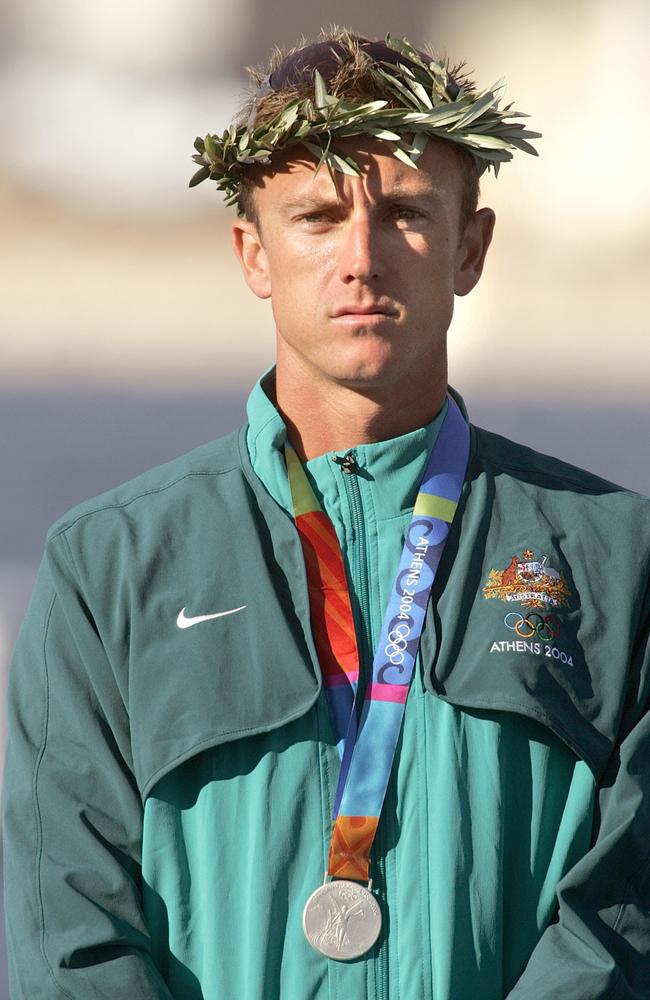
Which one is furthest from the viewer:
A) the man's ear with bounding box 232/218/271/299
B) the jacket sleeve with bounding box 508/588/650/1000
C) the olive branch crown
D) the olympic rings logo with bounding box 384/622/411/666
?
the man's ear with bounding box 232/218/271/299

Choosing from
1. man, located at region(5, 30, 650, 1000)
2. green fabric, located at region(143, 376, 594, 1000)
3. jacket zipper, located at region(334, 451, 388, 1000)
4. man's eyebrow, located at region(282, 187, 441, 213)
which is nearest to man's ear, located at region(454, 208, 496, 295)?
man, located at region(5, 30, 650, 1000)

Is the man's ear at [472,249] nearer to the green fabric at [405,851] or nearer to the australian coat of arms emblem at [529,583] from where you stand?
the australian coat of arms emblem at [529,583]

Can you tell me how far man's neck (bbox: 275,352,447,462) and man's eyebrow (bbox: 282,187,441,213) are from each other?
0.26 meters

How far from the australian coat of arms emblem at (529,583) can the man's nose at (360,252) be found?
50 centimetres

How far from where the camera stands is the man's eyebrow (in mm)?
2623

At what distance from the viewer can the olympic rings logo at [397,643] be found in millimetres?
2533

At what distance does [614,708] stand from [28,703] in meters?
0.89

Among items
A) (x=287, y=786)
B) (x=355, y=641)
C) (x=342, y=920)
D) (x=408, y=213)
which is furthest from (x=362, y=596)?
(x=408, y=213)

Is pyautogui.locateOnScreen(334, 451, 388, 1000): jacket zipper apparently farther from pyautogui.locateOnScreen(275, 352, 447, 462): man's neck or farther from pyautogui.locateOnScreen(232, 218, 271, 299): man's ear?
Result: pyautogui.locateOnScreen(232, 218, 271, 299): man's ear

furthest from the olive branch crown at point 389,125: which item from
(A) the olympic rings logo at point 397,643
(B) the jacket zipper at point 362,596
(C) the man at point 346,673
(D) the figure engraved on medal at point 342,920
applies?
(D) the figure engraved on medal at point 342,920

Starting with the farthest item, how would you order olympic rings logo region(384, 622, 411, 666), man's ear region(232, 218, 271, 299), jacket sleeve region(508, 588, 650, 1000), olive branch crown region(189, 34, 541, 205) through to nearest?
1. man's ear region(232, 218, 271, 299)
2. olive branch crown region(189, 34, 541, 205)
3. olympic rings logo region(384, 622, 411, 666)
4. jacket sleeve region(508, 588, 650, 1000)

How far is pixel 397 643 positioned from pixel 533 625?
21 cm

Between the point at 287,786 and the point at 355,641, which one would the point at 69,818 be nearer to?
the point at 287,786

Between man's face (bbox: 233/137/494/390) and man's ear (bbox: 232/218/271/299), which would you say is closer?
man's face (bbox: 233/137/494/390)
